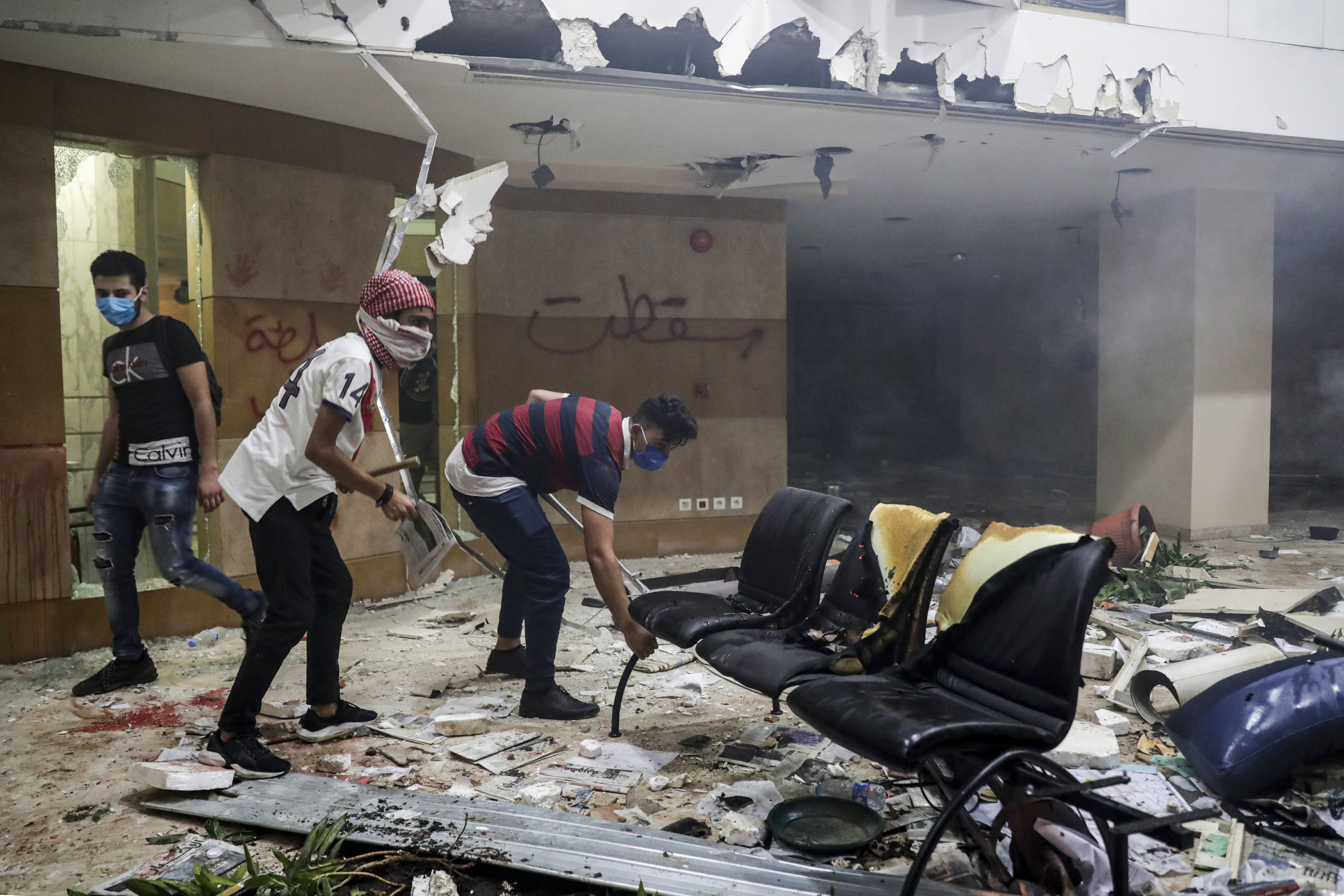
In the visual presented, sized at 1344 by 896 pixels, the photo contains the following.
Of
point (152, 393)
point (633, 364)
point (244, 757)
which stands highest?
point (633, 364)

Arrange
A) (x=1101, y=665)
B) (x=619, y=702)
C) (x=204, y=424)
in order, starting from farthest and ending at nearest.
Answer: (x=1101, y=665) < (x=204, y=424) < (x=619, y=702)

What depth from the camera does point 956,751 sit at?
86.0 inches

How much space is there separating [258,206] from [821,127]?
345cm

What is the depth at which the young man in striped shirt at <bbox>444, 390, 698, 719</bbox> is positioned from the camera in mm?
3461

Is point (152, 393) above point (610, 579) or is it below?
above

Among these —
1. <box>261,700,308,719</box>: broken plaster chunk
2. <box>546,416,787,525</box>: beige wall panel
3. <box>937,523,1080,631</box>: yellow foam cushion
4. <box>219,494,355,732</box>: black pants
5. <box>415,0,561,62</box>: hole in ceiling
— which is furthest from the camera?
<box>546,416,787,525</box>: beige wall panel

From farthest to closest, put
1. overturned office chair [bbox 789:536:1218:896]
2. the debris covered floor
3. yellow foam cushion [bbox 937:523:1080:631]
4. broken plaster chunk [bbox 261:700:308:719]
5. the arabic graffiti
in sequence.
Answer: the arabic graffiti → broken plaster chunk [bbox 261:700:308:719] → the debris covered floor → yellow foam cushion [bbox 937:523:1080:631] → overturned office chair [bbox 789:536:1218:896]

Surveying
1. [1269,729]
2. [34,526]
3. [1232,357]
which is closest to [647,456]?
[1269,729]

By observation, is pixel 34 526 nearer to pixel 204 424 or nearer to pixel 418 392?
pixel 204 424

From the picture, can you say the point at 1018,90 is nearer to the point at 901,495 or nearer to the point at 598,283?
the point at 598,283

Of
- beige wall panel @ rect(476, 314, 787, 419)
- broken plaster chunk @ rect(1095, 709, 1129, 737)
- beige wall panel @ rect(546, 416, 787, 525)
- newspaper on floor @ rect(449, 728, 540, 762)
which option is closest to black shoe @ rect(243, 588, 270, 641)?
newspaper on floor @ rect(449, 728, 540, 762)

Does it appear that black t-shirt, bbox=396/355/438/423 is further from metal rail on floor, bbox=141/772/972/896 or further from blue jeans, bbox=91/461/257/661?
metal rail on floor, bbox=141/772/972/896

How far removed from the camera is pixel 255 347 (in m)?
5.17

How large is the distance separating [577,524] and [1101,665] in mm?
2638
